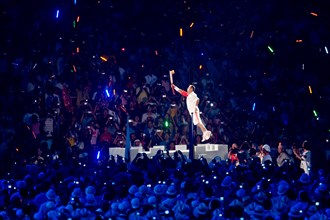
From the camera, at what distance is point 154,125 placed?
23297 mm

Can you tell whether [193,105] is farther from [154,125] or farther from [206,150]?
[206,150]

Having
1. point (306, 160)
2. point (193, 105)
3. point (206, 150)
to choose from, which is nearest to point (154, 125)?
point (193, 105)

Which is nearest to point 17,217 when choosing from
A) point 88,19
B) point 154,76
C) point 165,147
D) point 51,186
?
point 51,186

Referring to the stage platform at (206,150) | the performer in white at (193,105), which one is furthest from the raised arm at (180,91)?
the stage platform at (206,150)

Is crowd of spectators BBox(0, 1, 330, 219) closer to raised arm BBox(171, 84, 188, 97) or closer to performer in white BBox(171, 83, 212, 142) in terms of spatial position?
performer in white BBox(171, 83, 212, 142)

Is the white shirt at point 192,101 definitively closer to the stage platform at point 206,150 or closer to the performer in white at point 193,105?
the performer in white at point 193,105

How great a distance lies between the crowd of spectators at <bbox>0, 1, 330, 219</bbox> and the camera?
14.9 m

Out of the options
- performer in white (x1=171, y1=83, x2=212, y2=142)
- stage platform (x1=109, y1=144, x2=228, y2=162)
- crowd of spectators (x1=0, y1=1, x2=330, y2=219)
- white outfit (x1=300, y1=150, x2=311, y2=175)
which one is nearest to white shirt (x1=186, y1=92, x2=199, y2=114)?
performer in white (x1=171, y1=83, x2=212, y2=142)

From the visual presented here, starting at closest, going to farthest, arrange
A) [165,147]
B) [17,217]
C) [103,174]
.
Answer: [17,217] < [103,174] < [165,147]

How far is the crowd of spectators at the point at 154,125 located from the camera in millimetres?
14898

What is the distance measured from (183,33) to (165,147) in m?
6.81

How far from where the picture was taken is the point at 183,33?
27719 mm

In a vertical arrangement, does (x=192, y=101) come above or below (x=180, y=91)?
below

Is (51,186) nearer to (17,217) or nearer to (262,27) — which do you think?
(17,217)
